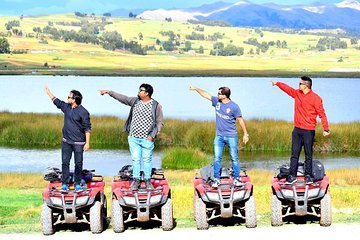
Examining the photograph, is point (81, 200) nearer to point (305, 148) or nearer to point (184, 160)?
point (305, 148)

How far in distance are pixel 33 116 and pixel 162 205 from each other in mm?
38769

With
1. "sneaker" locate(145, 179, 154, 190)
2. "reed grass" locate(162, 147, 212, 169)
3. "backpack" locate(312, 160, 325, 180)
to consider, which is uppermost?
"backpack" locate(312, 160, 325, 180)

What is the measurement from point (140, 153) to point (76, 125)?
1.16 m

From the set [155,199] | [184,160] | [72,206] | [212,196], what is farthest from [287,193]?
[184,160]

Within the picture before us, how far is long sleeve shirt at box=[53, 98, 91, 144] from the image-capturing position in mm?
12891

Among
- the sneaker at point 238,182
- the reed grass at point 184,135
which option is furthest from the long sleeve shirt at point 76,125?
the reed grass at point 184,135

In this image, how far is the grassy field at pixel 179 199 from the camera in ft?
47.2

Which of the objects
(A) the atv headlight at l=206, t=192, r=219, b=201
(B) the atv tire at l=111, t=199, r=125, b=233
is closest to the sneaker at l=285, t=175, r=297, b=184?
(A) the atv headlight at l=206, t=192, r=219, b=201

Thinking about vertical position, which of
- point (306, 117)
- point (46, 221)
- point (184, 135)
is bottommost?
point (184, 135)

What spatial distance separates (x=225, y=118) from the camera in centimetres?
1349

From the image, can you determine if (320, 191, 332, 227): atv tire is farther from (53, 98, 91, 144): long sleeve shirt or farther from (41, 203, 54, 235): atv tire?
(41, 203, 54, 235): atv tire

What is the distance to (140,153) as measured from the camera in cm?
1320

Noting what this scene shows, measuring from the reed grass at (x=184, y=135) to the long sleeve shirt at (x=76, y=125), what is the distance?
2700 centimetres

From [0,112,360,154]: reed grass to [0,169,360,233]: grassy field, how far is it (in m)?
15.4
